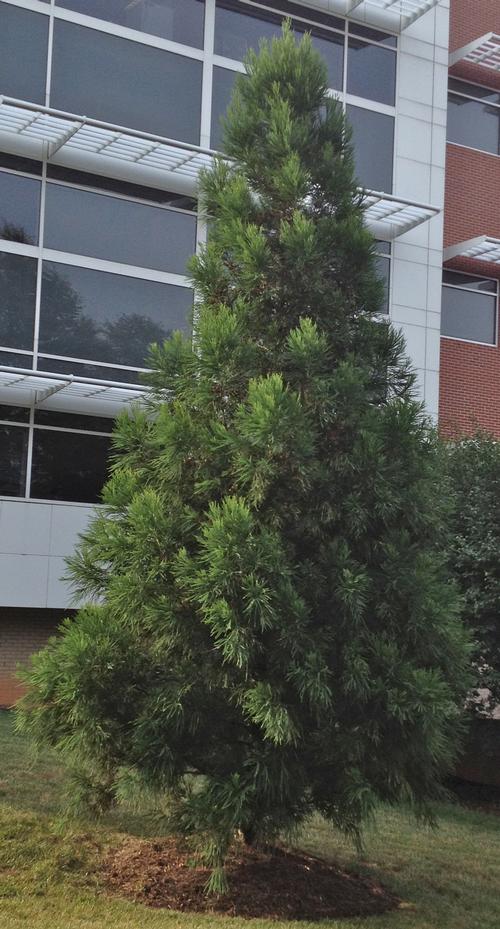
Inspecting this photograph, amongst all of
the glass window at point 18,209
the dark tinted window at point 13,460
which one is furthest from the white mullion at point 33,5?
the dark tinted window at point 13,460

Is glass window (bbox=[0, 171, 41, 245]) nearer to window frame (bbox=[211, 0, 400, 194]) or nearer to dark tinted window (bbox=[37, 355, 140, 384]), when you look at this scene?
dark tinted window (bbox=[37, 355, 140, 384])

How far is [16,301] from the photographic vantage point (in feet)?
58.9

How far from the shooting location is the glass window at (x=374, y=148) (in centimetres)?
2119

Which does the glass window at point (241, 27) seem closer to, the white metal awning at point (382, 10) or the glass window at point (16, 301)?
the white metal awning at point (382, 10)

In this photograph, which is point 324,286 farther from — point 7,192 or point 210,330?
point 7,192

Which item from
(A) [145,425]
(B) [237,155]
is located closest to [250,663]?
(A) [145,425]

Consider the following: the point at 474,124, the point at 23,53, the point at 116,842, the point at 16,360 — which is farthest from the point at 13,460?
the point at 474,124

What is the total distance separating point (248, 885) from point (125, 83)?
49.2 feet

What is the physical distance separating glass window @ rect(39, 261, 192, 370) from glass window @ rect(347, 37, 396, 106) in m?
5.94

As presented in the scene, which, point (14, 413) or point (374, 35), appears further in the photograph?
point (374, 35)

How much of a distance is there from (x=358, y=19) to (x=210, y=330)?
52.9 ft

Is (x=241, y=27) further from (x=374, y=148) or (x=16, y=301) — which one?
(x=16, y=301)

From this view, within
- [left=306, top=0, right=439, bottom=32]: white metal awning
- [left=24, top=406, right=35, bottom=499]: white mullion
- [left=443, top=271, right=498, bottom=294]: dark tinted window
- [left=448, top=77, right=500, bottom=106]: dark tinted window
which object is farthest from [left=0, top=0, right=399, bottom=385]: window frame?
[left=443, top=271, right=498, bottom=294]: dark tinted window

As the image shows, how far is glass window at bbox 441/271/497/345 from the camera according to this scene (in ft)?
74.5
